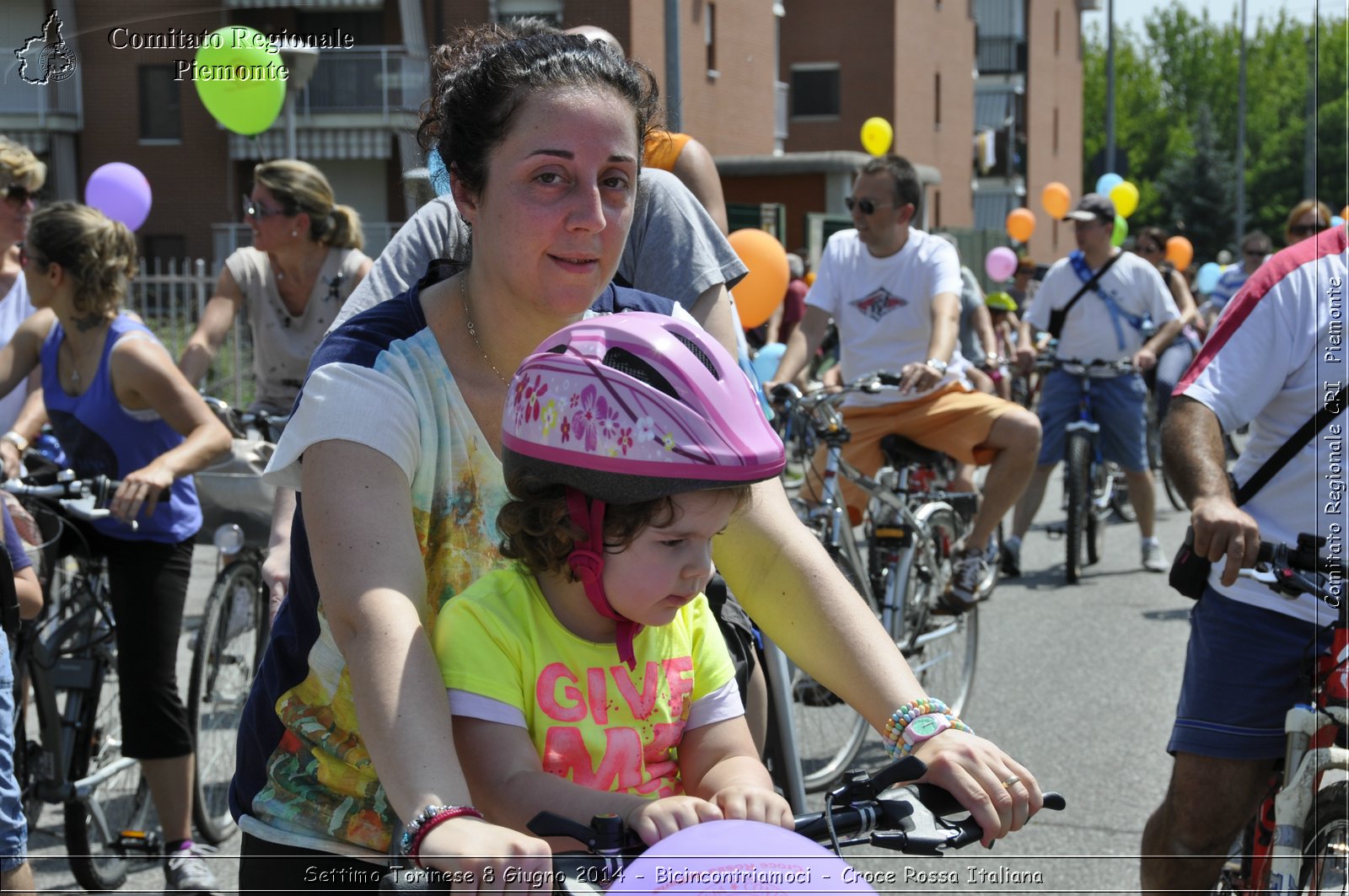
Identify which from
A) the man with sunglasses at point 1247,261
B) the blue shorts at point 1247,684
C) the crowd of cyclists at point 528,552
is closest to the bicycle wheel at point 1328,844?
the blue shorts at point 1247,684

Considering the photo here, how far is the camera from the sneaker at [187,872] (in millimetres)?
4703

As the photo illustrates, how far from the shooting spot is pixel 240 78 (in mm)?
5605

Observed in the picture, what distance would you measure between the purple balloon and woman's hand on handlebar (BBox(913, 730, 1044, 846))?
7318 millimetres

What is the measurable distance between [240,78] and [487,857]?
Answer: 467 centimetres

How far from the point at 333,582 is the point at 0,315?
4.47 metres

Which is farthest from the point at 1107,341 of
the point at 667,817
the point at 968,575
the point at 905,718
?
the point at 667,817

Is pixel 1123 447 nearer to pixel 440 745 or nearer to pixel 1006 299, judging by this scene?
pixel 1006 299

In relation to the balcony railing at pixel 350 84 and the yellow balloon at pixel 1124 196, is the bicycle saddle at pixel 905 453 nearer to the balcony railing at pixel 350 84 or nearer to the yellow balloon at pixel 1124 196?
the yellow balloon at pixel 1124 196

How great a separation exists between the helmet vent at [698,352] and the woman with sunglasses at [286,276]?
159 inches

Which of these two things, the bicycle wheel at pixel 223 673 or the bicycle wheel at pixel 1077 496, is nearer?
the bicycle wheel at pixel 223 673

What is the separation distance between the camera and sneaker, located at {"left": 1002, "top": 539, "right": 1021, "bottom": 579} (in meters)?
10.1

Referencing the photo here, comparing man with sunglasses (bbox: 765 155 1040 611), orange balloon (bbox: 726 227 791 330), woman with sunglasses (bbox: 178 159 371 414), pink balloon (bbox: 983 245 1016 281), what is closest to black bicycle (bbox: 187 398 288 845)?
woman with sunglasses (bbox: 178 159 371 414)

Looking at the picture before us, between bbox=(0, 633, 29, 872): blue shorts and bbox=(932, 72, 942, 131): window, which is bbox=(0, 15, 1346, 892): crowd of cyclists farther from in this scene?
bbox=(932, 72, 942, 131): window

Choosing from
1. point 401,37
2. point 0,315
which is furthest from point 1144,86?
point 0,315
